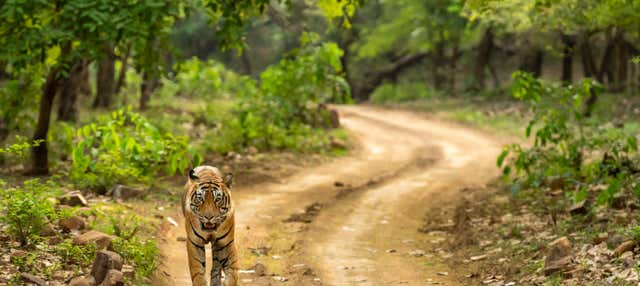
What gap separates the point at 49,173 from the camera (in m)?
14.8

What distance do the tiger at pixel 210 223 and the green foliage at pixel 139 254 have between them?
1.34 metres

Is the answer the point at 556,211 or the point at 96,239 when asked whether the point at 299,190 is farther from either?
the point at 96,239

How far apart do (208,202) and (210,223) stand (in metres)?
0.19

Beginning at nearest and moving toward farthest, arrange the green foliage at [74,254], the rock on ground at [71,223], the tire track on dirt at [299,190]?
the green foliage at [74,254] → the rock on ground at [71,223] → the tire track on dirt at [299,190]

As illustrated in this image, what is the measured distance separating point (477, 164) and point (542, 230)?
29.6 feet

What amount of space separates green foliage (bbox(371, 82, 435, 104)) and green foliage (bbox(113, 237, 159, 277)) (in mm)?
32934

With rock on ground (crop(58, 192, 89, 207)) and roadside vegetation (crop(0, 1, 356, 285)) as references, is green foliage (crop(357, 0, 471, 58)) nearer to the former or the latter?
roadside vegetation (crop(0, 1, 356, 285))

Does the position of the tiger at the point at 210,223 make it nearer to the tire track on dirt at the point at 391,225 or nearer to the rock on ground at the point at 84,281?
the rock on ground at the point at 84,281

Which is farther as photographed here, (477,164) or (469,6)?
(477,164)

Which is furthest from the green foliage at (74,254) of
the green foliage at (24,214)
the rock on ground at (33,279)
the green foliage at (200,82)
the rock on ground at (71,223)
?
the green foliage at (200,82)

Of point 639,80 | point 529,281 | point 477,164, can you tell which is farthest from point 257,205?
point 639,80

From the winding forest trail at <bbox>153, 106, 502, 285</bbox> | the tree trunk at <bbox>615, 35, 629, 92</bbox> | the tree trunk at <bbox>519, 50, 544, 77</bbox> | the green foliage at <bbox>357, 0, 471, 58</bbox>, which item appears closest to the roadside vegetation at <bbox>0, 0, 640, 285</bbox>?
the winding forest trail at <bbox>153, 106, 502, 285</bbox>

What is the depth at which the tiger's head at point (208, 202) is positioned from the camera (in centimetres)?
726

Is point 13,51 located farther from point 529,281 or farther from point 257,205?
point 529,281
